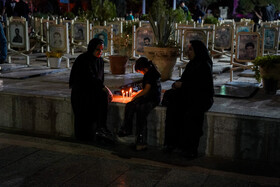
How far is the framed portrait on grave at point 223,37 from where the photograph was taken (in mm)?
11492

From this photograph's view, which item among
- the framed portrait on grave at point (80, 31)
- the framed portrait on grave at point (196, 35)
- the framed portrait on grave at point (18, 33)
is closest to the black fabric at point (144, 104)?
the framed portrait on grave at point (196, 35)

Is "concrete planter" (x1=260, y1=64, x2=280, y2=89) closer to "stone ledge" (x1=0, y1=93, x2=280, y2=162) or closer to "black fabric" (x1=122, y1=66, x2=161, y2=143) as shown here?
"stone ledge" (x1=0, y1=93, x2=280, y2=162)

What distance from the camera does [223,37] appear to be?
37.9ft

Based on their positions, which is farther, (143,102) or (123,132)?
(123,132)

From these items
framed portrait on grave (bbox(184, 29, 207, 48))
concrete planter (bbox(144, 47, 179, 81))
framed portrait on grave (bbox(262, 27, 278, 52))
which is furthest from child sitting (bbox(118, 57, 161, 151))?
framed portrait on grave (bbox(262, 27, 278, 52))

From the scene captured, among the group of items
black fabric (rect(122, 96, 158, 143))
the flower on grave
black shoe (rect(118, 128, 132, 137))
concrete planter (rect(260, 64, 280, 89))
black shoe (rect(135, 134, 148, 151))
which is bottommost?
black shoe (rect(135, 134, 148, 151))

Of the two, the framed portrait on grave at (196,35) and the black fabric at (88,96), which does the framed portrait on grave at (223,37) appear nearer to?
the framed portrait on grave at (196,35)

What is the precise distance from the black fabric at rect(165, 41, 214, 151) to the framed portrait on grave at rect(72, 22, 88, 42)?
→ 7.41 m

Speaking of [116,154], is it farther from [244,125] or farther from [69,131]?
[244,125]

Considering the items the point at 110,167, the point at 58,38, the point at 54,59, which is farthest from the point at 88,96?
the point at 58,38

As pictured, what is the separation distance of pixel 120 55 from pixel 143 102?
13.5 feet

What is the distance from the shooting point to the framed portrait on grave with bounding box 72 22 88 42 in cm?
1212

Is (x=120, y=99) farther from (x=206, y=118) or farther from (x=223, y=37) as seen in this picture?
(x=223, y=37)

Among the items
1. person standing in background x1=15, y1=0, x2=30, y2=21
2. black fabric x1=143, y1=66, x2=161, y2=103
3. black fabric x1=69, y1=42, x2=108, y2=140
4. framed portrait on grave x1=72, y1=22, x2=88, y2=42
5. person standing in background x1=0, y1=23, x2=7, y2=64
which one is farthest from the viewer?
person standing in background x1=15, y1=0, x2=30, y2=21
